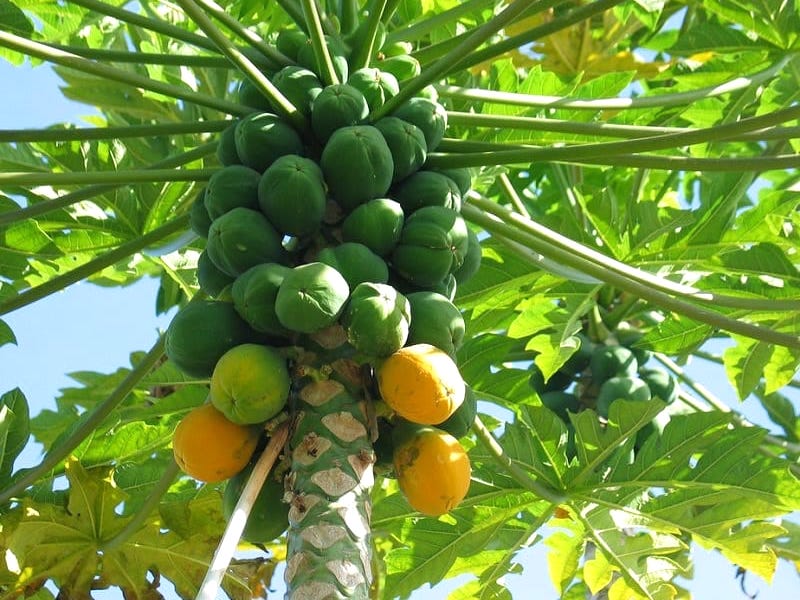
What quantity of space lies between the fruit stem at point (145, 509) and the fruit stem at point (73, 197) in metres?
0.71

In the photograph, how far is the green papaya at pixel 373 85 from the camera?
8.75 ft

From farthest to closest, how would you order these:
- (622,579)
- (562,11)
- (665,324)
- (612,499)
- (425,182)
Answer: (562,11) < (665,324) < (622,579) < (612,499) < (425,182)

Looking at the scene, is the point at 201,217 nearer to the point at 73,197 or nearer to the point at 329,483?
the point at 73,197

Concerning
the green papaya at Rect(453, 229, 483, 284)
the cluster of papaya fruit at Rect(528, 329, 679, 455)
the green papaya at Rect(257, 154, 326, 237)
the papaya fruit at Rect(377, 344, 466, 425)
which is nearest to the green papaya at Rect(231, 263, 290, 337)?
the green papaya at Rect(257, 154, 326, 237)

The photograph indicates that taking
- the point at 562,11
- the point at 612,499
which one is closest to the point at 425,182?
the point at 612,499

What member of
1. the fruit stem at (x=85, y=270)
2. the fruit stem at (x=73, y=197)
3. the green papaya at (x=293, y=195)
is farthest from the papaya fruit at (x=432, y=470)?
the fruit stem at (x=73, y=197)

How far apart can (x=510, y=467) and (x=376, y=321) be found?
87 centimetres

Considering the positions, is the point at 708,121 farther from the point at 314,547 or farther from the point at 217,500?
the point at 314,547

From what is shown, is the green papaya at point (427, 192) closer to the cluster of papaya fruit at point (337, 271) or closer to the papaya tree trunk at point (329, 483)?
the cluster of papaya fruit at point (337, 271)

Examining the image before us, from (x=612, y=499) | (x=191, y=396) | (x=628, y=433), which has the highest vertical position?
(x=191, y=396)

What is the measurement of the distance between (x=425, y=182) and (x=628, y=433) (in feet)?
3.48

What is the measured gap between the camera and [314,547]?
197 centimetres

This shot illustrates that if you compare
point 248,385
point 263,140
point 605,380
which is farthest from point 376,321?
point 605,380

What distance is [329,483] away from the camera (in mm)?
2045
